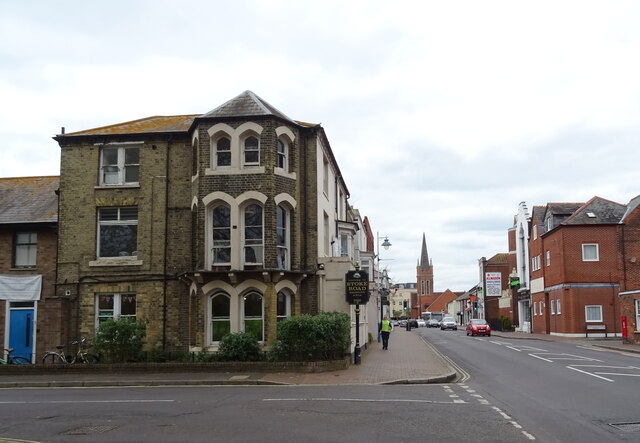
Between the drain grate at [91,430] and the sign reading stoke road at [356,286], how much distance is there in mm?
13443

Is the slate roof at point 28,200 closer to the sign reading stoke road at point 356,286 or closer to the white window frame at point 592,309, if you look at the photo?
the sign reading stoke road at point 356,286

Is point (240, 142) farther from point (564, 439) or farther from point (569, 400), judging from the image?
point (564, 439)

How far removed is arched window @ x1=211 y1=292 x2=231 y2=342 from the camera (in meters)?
23.2

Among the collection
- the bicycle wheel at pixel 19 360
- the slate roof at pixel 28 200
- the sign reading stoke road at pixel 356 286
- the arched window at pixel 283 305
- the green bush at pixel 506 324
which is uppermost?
the slate roof at pixel 28 200

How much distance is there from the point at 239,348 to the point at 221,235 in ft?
13.8

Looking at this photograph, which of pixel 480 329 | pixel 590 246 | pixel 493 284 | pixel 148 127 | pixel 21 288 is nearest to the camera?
pixel 21 288

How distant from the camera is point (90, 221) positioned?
973 inches

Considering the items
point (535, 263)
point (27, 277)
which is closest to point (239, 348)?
point (27, 277)

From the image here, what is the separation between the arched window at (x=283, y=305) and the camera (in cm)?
2352

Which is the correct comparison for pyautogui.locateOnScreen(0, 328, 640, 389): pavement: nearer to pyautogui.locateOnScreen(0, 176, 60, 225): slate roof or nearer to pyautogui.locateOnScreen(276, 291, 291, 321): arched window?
pyautogui.locateOnScreen(276, 291, 291, 321): arched window

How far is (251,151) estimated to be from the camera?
2373 cm

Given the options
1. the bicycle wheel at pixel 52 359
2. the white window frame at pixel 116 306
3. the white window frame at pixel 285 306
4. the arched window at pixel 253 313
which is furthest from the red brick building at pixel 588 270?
the bicycle wheel at pixel 52 359

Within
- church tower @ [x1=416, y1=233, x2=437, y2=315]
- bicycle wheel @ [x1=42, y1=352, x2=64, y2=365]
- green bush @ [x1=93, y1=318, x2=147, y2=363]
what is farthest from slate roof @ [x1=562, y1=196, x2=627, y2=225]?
church tower @ [x1=416, y1=233, x2=437, y2=315]

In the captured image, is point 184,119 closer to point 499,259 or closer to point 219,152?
point 219,152
